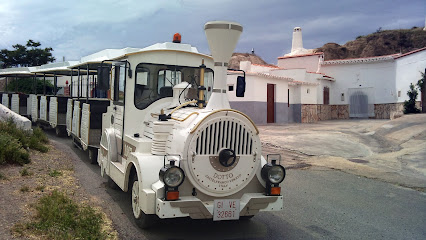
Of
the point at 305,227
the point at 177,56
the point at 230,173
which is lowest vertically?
the point at 305,227

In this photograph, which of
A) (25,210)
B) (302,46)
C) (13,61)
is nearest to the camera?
(25,210)

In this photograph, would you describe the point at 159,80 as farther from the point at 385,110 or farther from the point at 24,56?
the point at 24,56

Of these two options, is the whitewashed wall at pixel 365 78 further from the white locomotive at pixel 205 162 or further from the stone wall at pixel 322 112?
the white locomotive at pixel 205 162

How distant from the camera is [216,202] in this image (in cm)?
451

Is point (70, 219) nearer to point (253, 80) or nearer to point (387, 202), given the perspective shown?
point (387, 202)

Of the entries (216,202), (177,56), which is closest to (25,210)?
(216,202)

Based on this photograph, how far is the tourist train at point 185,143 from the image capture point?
453cm

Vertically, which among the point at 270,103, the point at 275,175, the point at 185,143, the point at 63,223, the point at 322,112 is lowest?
the point at 63,223

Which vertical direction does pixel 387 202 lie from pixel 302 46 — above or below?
below

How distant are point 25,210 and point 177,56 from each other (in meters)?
3.43

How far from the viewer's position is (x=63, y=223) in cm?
480

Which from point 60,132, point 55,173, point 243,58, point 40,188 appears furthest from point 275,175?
point 243,58

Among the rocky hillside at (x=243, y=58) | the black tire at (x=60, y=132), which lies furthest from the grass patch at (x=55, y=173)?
the rocky hillside at (x=243, y=58)

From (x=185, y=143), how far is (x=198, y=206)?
0.77 meters
